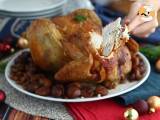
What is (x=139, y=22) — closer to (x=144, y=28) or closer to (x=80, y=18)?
(x=144, y=28)

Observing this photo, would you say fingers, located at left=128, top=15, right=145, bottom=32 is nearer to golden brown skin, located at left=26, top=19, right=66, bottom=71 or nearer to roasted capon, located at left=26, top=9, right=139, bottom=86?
roasted capon, located at left=26, top=9, right=139, bottom=86

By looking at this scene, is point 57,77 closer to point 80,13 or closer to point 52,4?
point 80,13

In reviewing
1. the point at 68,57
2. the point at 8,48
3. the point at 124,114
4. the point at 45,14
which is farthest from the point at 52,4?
the point at 124,114

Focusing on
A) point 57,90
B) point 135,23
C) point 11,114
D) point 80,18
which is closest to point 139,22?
point 135,23

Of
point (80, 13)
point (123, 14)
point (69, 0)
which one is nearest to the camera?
point (80, 13)

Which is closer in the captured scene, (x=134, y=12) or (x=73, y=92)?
(x=73, y=92)

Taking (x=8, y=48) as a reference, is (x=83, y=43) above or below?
above
